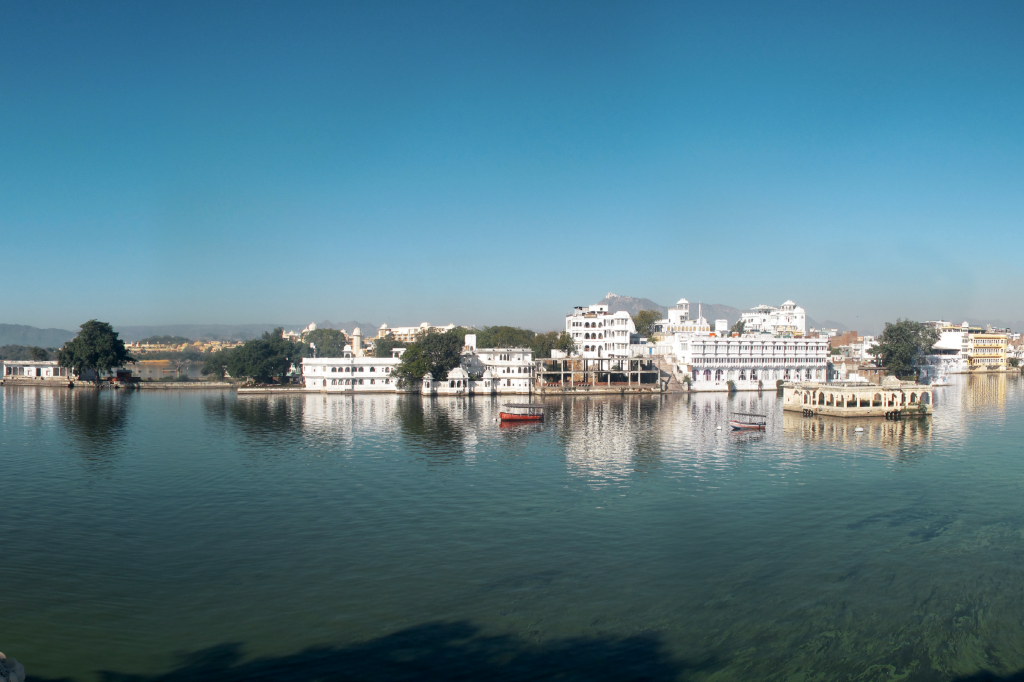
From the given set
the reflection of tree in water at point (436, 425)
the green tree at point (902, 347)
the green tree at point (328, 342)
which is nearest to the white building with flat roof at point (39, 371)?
the green tree at point (328, 342)

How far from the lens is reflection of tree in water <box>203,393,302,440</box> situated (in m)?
36.2

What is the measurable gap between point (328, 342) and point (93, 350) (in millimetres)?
45994

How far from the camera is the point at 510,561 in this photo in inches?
586

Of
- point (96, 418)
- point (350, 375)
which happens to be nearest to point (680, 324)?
point (350, 375)

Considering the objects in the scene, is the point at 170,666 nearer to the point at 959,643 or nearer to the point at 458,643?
the point at 458,643

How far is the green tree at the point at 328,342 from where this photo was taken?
102625mm

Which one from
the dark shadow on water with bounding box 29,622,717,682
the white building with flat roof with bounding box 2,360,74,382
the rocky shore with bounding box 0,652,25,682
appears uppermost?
the white building with flat roof with bounding box 2,360,74,382

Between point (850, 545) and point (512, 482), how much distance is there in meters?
10.4

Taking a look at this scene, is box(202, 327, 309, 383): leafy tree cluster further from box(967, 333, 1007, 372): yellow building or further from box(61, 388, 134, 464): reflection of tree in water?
box(967, 333, 1007, 372): yellow building

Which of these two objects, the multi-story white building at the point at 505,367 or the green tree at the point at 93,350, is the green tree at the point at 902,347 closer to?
the multi-story white building at the point at 505,367

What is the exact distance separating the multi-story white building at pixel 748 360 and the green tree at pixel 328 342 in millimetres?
55340

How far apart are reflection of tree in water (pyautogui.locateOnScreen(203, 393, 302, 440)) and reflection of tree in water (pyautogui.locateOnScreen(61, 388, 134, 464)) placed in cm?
548

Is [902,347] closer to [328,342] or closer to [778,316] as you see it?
[778,316]

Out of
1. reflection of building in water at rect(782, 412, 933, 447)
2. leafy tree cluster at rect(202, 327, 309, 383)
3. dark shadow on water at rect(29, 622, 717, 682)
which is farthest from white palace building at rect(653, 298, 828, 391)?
dark shadow on water at rect(29, 622, 717, 682)
